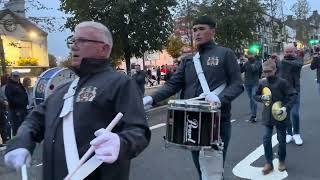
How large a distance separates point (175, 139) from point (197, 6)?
27.1 metres

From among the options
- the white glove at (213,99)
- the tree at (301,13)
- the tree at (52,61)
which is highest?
the tree at (301,13)

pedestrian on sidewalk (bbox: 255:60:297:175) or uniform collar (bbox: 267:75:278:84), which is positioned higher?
uniform collar (bbox: 267:75:278:84)

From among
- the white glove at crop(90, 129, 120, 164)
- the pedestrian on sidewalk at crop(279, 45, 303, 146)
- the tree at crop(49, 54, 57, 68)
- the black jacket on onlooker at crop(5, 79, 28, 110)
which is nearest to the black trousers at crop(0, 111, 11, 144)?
the black jacket on onlooker at crop(5, 79, 28, 110)

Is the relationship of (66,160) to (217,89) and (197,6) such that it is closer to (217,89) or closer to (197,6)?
(217,89)

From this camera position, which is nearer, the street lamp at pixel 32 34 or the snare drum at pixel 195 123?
the snare drum at pixel 195 123

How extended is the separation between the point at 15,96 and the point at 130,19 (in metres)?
6.13

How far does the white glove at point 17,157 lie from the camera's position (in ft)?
9.64

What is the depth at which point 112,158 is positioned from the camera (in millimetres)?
2621

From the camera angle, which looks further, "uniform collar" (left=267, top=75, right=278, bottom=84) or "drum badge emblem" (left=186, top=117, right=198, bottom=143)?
"uniform collar" (left=267, top=75, right=278, bottom=84)

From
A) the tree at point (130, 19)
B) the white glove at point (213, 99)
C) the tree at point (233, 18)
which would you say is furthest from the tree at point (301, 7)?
the white glove at point (213, 99)

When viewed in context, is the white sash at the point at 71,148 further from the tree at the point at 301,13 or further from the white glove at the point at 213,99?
the tree at the point at 301,13

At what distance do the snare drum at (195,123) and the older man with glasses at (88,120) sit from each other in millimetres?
1625

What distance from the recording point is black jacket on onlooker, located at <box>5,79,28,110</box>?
40.1 ft

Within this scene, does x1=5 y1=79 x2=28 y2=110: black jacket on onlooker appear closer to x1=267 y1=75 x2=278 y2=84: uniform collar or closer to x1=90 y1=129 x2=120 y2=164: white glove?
x1=267 y1=75 x2=278 y2=84: uniform collar
